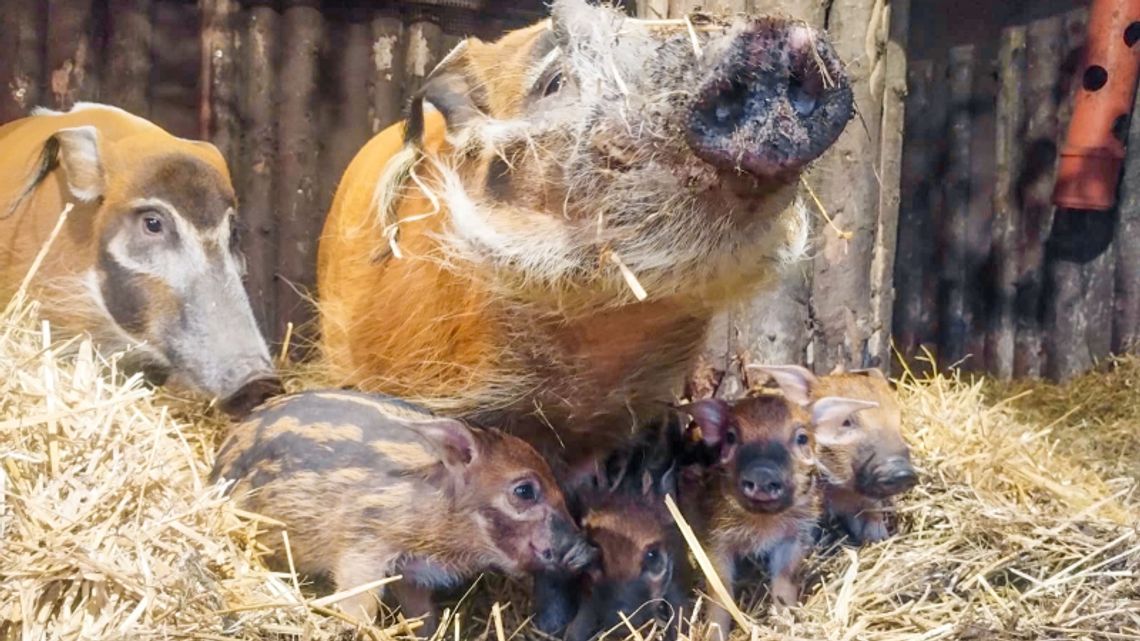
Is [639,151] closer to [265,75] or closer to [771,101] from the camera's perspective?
[771,101]

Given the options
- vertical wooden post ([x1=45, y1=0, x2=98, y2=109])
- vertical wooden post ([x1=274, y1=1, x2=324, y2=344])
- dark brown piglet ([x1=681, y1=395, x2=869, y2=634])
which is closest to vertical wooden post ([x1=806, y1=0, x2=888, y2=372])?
dark brown piglet ([x1=681, y1=395, x2=869, y2=634])

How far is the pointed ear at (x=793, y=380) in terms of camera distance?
278 cm

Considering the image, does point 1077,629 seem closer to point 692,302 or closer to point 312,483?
point 692,302

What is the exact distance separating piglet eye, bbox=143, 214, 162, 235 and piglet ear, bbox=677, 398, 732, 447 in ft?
4.29

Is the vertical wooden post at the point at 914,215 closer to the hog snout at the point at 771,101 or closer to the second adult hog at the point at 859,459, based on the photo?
the second adult hog at the point at 859,459

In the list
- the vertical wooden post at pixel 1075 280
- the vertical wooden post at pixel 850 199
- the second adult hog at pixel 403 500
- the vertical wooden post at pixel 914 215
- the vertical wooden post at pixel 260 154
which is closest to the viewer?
the second adult hog at pixel 403 500

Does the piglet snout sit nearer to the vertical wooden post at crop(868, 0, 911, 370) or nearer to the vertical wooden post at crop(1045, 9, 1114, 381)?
the vertical wooden post at crop(868, 0, 911, 370)

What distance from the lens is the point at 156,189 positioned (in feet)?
9.50

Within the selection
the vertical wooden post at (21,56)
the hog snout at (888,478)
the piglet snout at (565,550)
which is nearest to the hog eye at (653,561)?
the piglet snout at (565,550)

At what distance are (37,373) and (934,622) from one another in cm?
177

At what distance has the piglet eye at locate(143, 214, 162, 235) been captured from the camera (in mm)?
2871

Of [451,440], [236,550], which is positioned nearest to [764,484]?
[451,440]

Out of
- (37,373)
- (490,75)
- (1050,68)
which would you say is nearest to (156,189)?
(37,373)

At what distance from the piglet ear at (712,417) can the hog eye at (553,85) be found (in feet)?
2.33
